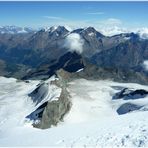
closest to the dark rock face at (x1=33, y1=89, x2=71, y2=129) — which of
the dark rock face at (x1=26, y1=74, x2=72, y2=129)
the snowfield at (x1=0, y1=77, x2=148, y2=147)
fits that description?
the dark rock face at (x1=26, y1=74, x2=72, y2=129)

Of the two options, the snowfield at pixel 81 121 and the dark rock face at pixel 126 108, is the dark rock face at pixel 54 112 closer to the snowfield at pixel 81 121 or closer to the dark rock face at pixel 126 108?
the snowfield at pixel 81 121

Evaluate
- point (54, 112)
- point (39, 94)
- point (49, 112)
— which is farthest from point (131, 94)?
point (49, 112)

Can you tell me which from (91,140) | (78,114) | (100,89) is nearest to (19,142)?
(91,140)

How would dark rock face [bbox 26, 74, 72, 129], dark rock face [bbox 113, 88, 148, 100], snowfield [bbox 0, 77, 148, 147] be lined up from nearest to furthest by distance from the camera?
→ snowfield [bbox 0, 77, 148, 147], dark rock face [bbox 26, 74, 72, 129], dark rock face [bbox 113, 88, 148, 100]

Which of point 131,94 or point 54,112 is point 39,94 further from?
point 131,94

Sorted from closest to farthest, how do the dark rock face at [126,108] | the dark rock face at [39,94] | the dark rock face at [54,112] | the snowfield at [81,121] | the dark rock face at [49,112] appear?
the snowfield at [81,121] → the dark rock face at [49,112] → the dark rock face at [54,112] → the dark rock face at [126,108] → the dark rock face at [39,94]

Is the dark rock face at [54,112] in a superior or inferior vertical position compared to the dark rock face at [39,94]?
superior

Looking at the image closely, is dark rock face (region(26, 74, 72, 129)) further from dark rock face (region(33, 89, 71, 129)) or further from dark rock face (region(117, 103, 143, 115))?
dark rock face (region(117, 103, 143, 115))

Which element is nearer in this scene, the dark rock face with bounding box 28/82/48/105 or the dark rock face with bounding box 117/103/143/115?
the dark rock face with bounding box 117/103/143/115

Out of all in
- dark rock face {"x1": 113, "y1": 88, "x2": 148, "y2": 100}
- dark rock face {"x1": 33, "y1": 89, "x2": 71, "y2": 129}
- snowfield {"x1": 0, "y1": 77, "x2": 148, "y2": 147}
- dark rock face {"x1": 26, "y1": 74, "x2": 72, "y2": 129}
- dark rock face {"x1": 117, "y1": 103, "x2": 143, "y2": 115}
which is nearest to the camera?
snowfield {"x1": 0, "y1": 77, "x2": 148, "y2": 147}

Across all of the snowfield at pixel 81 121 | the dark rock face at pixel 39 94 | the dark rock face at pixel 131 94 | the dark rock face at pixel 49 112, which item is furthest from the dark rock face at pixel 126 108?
the dark rock face at pixel 39 94
